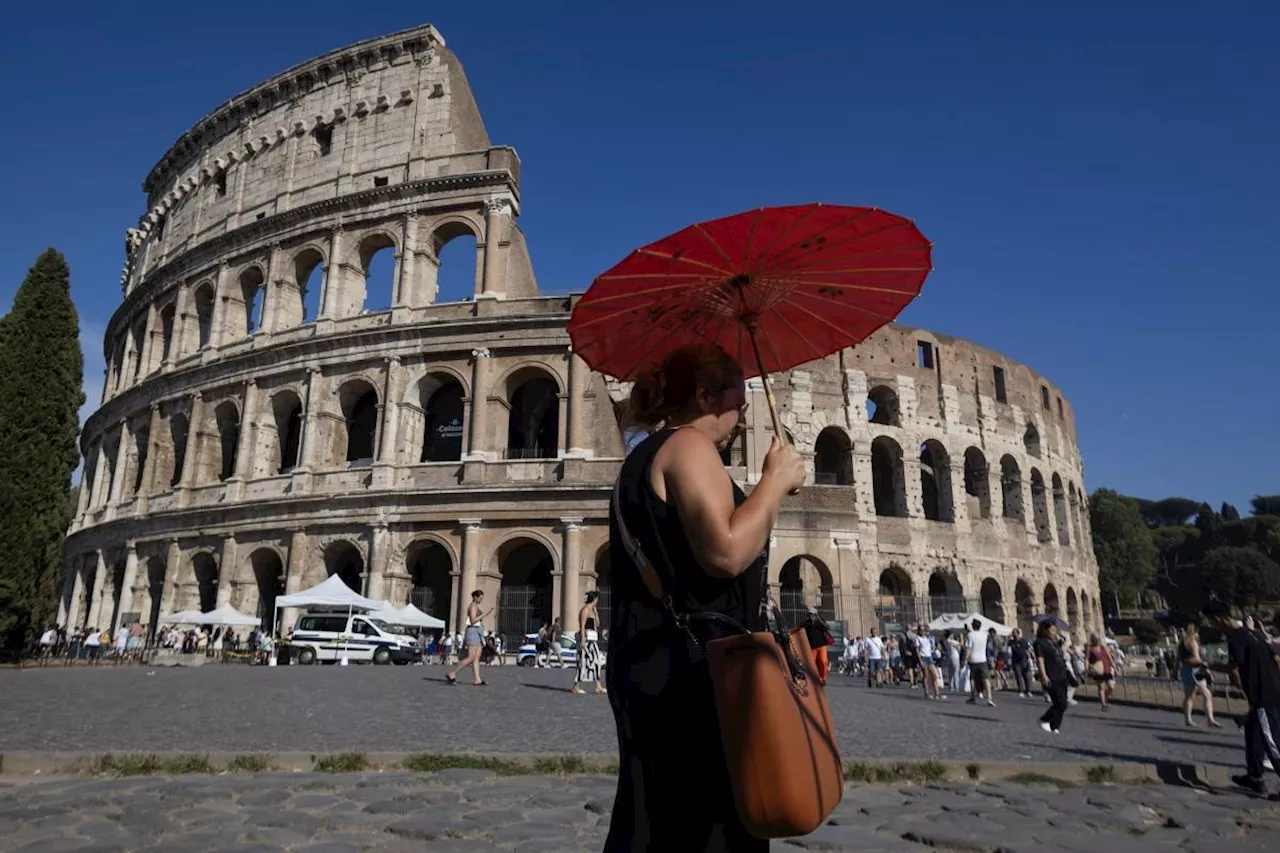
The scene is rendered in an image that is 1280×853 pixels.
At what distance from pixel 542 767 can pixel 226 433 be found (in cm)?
2373

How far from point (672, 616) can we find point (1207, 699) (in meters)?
12.5

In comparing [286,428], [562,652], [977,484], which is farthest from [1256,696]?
[286,428]

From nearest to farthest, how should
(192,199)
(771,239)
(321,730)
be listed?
(771,239) → (321,730) → (192,199)

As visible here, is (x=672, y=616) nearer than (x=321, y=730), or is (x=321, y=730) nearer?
(x=672, y=616)

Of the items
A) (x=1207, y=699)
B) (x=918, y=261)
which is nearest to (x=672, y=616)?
(x=918, y=261)

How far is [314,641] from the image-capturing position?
18875mm

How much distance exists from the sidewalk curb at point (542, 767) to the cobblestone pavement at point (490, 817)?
0.69 feet

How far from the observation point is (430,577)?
2323cm

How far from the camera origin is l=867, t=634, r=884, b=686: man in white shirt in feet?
57.5

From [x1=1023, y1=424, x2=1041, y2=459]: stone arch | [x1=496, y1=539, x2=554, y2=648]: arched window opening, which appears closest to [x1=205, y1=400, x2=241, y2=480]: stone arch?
[x1=496, y1=539, x2=554, y2=648]: arched window opening

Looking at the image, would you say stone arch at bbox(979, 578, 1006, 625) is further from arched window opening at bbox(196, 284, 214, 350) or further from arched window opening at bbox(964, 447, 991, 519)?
arched window opening at bbox(196, 284, 214, 350)

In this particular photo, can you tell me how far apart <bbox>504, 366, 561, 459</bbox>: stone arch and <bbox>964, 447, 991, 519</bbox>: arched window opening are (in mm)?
14771

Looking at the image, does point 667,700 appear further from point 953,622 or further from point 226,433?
point 226,433

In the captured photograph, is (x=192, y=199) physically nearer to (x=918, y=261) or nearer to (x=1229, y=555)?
(x=918, y=261)
